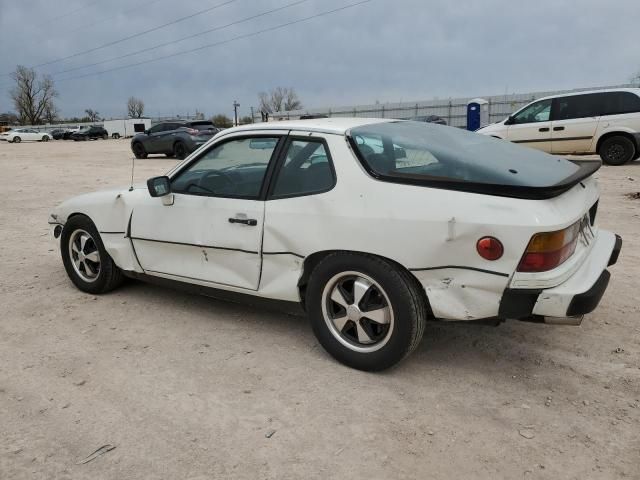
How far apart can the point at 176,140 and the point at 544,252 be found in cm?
1734

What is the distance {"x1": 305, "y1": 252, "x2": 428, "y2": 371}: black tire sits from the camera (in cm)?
285

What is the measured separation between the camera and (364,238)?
114 inches

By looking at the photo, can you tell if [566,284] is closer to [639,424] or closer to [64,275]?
[639,424]

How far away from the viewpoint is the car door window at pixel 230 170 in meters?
3.48

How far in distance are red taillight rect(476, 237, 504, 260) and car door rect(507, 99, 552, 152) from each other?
11069mm

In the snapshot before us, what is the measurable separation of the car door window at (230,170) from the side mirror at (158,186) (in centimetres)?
8

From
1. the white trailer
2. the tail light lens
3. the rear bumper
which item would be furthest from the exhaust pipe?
the white trailer

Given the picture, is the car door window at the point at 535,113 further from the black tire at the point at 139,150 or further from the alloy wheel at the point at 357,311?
the black tire at the point at 139,150

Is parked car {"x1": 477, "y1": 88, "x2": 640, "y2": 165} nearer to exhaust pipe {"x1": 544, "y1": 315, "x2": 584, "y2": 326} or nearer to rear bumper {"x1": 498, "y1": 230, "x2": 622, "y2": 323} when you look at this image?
rear bumper {"x1": 498, "y1": 230, "x2": 622, "y2": 323}

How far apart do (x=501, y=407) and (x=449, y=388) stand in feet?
0.98

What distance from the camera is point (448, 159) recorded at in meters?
3.03

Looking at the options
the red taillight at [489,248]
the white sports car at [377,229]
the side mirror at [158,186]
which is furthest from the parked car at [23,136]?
the red taillight at [489,248]

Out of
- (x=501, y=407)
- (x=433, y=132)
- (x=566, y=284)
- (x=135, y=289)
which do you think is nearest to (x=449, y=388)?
(x=501, y=407)

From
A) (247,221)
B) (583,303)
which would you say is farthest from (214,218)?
(583,303)
